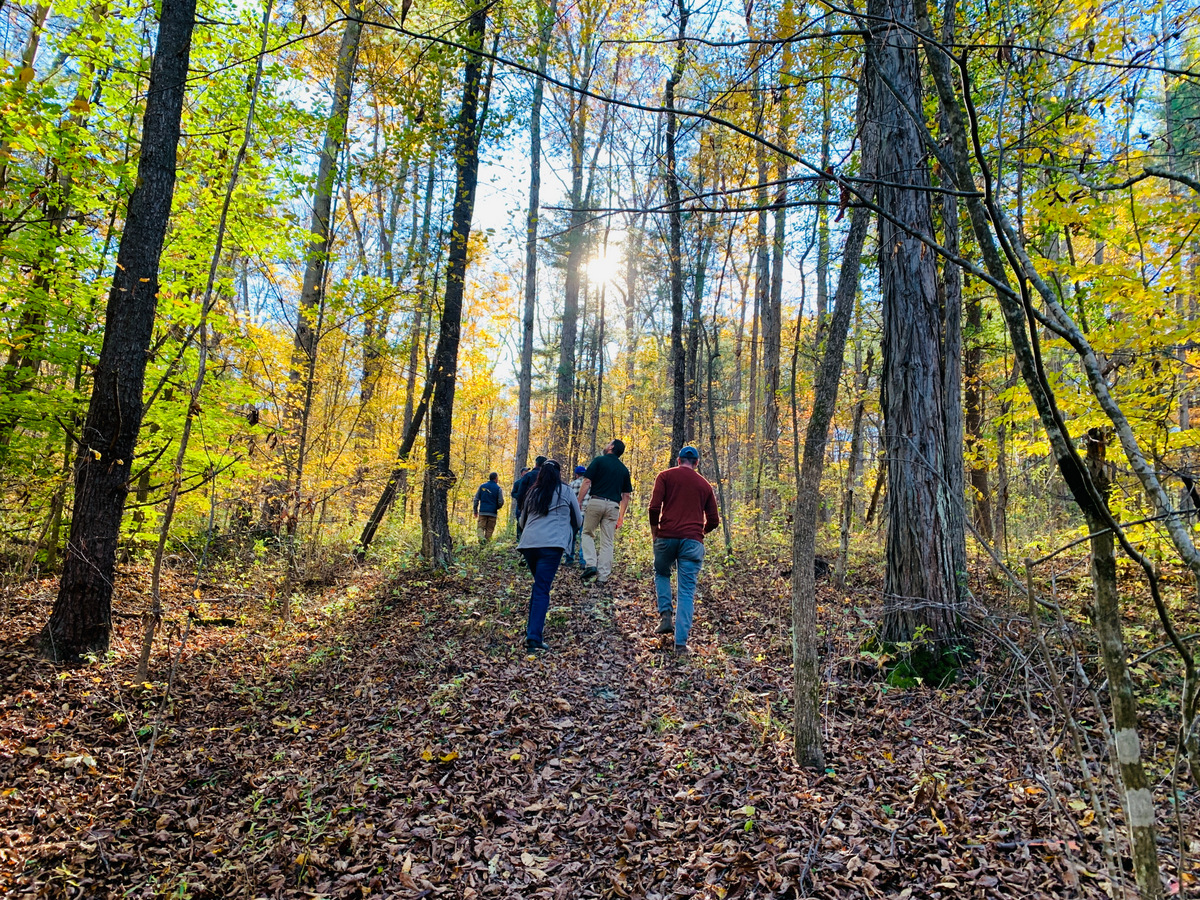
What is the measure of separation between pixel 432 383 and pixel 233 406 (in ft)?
9.53

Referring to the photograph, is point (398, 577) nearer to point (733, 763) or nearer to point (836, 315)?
point (733, 763)

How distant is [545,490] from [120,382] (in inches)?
154

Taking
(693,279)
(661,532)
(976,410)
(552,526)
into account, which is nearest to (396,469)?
(552,526)

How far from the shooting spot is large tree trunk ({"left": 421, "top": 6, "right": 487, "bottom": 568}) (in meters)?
8.79

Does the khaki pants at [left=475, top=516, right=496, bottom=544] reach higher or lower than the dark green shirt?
lower

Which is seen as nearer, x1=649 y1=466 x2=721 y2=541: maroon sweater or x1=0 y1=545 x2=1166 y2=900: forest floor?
x1=0 y1=545 x2=1166 y2=900: forest floor

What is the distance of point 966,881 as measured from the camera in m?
2.61

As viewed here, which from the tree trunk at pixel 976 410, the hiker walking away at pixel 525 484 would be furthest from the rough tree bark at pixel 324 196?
the tree trunk at pixel 976 410

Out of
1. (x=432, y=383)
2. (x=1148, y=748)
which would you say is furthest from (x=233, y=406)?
(x=1148, y=748)

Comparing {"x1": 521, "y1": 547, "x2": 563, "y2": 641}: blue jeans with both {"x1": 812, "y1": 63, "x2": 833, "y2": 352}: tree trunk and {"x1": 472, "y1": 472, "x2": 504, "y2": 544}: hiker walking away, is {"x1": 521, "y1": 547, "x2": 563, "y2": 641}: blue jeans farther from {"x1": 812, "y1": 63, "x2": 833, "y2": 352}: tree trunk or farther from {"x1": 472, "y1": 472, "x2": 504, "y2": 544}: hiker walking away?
{"x1": 472, "y1": 472, "x2": 504, "y2": 544}: hiker walking away

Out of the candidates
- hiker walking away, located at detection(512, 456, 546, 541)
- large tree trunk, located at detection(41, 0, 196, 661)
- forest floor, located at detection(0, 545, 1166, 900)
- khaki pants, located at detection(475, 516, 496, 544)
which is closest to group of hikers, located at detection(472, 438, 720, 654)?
hiker walking away, located at detection(512, 456, 546, 541)

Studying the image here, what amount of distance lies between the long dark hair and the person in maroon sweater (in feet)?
3.61

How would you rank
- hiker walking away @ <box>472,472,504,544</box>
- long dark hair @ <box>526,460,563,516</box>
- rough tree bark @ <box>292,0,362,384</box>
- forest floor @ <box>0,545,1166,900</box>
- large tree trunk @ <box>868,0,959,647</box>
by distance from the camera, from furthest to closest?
hiker walking away @ <box>472,472,504,544</box>
rough tree bark @ <box>292,0,362,384</box>
long dark hair @ <box>526,460,563,516</box>
large tree trunk @ <box>868,0,959,647</box>
forest floor @ <box>0,545,1166,900</box>

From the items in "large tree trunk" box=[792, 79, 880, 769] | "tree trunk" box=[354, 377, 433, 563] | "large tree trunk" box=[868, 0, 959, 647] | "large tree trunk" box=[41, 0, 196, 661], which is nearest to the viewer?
"large tree trunk" box=[792, 79, 880, 769]
